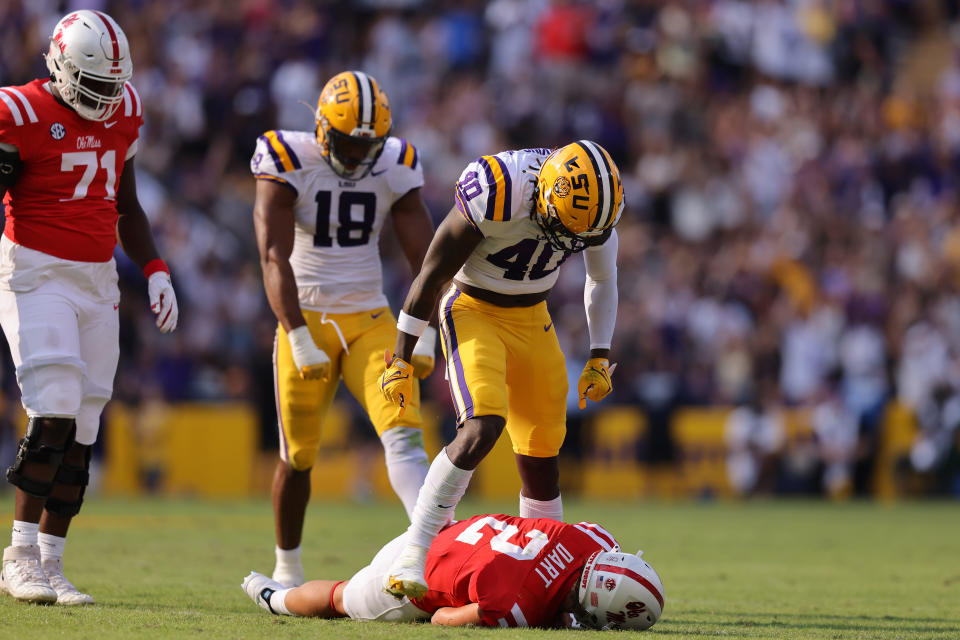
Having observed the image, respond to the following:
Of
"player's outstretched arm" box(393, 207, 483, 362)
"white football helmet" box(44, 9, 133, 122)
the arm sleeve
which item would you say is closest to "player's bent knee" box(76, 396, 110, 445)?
"white football helmet" box(44, 9, 133, 122)

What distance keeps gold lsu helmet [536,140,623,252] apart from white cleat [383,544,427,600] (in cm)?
148

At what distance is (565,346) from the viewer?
1401 centimetres

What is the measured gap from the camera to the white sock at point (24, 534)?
5.61 meters

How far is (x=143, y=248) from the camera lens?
20.6 feet

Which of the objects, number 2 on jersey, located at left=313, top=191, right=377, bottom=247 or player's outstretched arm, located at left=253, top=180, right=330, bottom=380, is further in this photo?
number 2 on jersey, located at left=313, top=191, right=377, bottom=247

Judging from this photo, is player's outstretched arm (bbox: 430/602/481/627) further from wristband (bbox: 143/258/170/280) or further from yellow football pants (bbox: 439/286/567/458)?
wristband (bbox: 143/258/170/280)

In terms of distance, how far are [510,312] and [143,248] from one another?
183 cm

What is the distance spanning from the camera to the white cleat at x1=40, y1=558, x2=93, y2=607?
18.3 feet

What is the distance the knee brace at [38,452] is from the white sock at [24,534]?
0.16m

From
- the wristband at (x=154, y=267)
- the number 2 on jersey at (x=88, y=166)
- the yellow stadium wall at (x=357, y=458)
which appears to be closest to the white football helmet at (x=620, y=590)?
the wristband at (x=154, y=267)

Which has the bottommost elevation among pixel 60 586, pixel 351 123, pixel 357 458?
pixel 357 458

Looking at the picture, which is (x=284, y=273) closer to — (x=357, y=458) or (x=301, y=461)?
(x=301, y=461)

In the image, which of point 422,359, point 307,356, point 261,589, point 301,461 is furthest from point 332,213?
point 261,589

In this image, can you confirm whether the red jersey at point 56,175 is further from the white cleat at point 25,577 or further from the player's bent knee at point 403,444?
the player's bent knee at point 403,444
